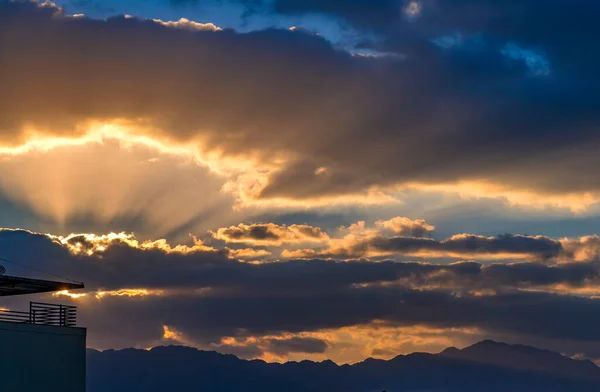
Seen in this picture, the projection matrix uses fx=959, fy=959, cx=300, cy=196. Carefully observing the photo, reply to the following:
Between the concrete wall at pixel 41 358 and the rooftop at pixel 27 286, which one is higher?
the rooftop at pixel 27 286

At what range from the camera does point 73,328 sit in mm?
69688

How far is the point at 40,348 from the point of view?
219ft

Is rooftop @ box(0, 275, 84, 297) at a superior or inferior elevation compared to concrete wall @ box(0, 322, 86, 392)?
superior

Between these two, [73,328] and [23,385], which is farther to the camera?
[73,328]

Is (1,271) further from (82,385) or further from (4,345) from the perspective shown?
(82,385)

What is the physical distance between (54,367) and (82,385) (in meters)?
3.14

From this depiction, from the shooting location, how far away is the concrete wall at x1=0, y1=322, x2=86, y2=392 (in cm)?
6397

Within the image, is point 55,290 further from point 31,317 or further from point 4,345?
point 4,345

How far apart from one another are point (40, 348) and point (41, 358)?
0.70 metres

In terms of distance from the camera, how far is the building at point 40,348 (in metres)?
64.2

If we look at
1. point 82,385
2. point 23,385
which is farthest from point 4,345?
point 82,385

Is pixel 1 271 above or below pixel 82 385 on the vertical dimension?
above

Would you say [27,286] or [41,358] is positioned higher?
[27,286]

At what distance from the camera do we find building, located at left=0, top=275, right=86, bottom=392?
211 ft
